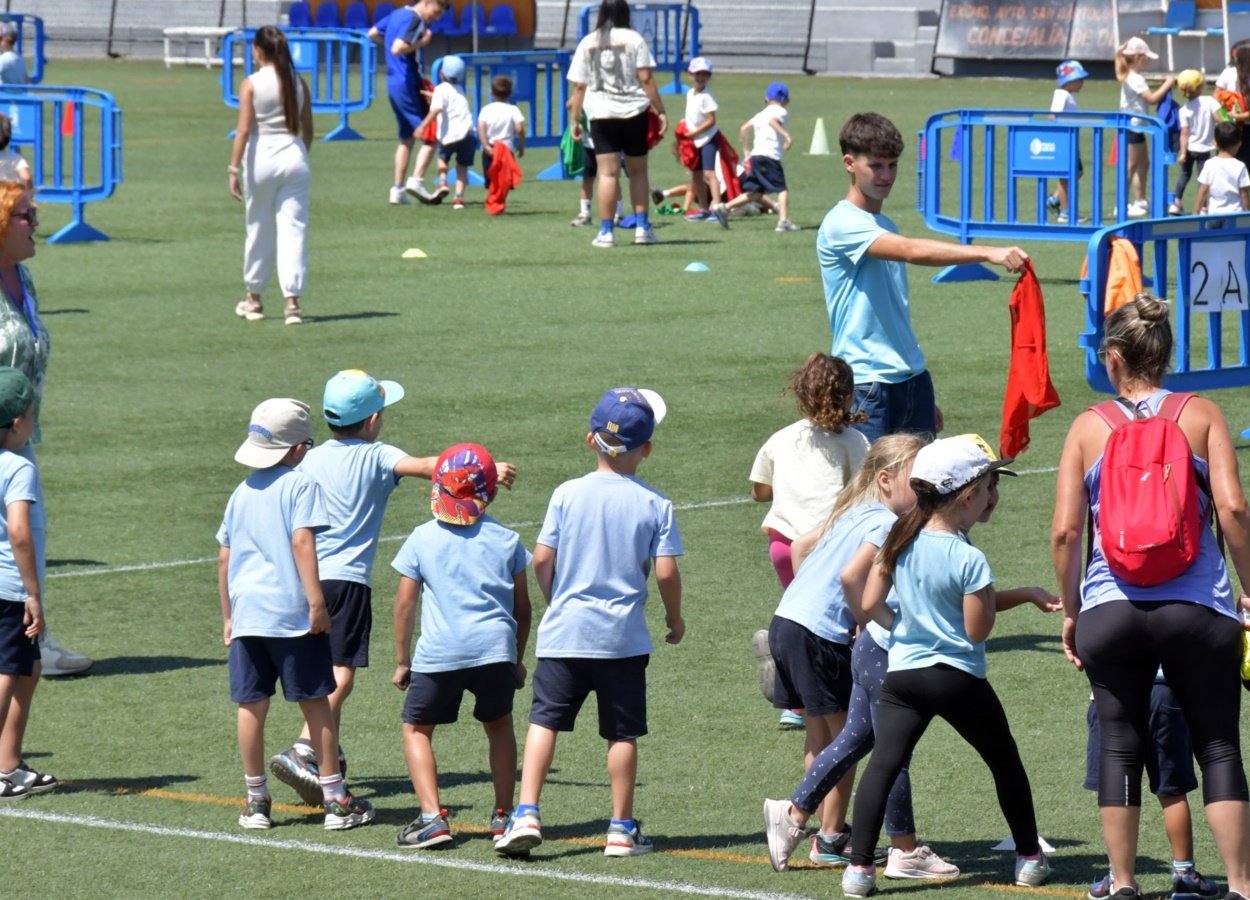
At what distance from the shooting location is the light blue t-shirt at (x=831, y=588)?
21.7 feet

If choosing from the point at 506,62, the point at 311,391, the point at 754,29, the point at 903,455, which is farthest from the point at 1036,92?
the point at 903,455

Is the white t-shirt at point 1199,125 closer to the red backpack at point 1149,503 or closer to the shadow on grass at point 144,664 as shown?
the shadow on grass at point 144,664

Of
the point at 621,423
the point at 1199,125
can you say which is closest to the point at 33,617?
the point at 621,423

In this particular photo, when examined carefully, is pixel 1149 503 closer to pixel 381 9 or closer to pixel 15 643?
pixel 15 643

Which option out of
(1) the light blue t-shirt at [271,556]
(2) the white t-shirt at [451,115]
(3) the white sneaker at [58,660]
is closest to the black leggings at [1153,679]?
(1) the light blue t-shirt at [271,556]

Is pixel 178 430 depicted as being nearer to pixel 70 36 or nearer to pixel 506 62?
pixel 506 62

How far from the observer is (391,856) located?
652 centimetres

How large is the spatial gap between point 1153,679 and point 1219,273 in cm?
569

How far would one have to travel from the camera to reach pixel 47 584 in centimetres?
1013

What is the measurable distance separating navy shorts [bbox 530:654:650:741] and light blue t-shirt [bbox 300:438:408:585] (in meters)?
1.02

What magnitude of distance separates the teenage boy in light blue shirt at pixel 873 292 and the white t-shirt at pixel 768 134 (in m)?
14.5

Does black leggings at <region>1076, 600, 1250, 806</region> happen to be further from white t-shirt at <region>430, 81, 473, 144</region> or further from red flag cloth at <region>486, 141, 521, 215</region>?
white t-shirt at <region>430, 81, 473, 144</region>

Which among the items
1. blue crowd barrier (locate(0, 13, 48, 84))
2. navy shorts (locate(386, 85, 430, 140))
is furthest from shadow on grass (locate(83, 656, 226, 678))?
blue crowd barrier (locate(0, 13, 48, 84))

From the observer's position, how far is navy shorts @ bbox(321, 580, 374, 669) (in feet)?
24.0
